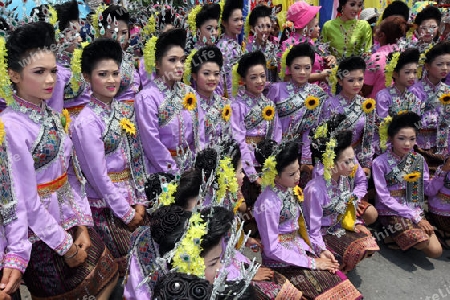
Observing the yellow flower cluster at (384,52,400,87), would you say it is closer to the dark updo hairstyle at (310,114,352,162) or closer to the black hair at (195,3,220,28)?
the dark updo hairstyle at (310,114,352,162)

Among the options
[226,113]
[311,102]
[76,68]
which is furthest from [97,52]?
[311,102]

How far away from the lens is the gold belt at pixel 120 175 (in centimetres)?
328

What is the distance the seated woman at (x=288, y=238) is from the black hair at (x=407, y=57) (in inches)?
93.1

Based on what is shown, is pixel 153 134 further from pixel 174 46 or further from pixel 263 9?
pixel 263 9

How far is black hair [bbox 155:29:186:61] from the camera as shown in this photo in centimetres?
361

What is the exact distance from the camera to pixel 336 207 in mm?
3695

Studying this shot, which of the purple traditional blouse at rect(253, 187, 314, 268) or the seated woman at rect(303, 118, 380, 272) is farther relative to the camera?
the seated woman at rect(303, 118, 380, 272)

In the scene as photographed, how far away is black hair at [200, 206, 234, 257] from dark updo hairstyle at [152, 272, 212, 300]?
0.49 meters

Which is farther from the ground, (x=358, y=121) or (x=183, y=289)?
(x=183, y=289)

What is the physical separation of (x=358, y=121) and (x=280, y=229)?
1.96 metres

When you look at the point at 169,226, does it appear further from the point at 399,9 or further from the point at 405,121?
the point at 399,9

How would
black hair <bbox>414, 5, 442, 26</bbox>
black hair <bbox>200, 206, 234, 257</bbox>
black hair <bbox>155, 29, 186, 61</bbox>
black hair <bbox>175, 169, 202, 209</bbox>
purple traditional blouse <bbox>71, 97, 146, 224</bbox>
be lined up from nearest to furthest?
black hair <bbox>200, 206, 234, 257</bbox>
black hair <bbox>175, 169, 202, 209</bbox>
purple traditional blouse <bbox>71, 97, 146, 224</bbox>
black hair <bbox>155, 29, 186, 61</bbox>
black hair <bbox>414, 5, 442, 26</bbox>

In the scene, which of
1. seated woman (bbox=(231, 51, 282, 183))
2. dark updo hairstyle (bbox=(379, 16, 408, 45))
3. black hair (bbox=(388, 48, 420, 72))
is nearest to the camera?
seated woman (bbox=(231, 51, 282, 183))

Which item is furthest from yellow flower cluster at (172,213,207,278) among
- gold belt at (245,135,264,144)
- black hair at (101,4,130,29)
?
black hair at (101,4,130,29)
